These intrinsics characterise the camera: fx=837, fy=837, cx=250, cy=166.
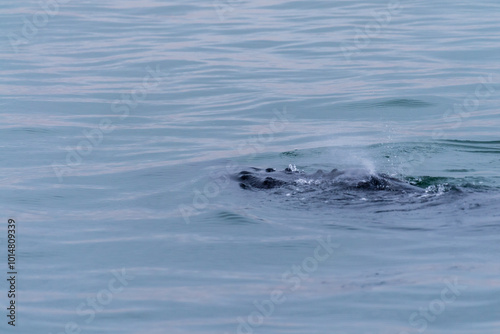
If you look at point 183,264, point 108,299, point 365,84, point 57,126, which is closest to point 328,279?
point 183,264

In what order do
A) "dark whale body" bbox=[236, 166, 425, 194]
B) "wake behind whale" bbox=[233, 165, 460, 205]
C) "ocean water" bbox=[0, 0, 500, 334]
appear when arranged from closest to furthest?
1. "ocean water" bbox=[0, 0, 500, 334]
2. "wake behind whale" bbox=[233, 165, 460, 205]
3. "dark whale body" bbox=[236, 166, 425, 194]

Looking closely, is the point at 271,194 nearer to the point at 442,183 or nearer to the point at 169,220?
the point at 169,220

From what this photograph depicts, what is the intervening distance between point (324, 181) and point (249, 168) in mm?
1235

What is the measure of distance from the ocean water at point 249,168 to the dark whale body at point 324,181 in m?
0.07

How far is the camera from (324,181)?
922cm

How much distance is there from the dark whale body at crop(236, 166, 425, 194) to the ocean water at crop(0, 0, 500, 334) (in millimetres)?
71

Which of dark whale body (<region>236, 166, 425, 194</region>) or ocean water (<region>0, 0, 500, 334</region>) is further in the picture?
dark whale body (<region>236, 166, 425, 194</region>)

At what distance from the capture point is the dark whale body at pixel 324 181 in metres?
8.95

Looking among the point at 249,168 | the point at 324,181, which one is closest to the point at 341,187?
the point at 324,181


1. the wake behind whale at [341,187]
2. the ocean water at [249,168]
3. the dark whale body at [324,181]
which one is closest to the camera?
the ocean water at [249,168]

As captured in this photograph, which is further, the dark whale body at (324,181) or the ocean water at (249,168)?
the dark whale body at (324,181)

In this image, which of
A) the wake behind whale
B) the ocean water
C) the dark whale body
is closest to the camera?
the ocean water

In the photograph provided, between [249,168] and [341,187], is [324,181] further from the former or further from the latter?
[249,168]

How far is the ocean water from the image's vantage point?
6.42m
